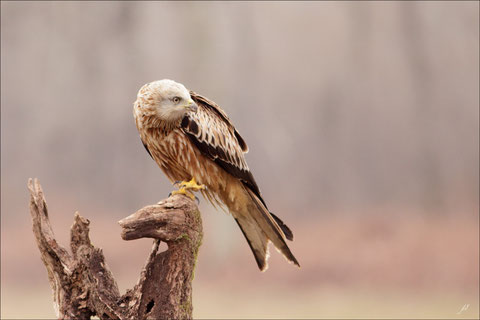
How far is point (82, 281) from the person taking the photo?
11.1 feet

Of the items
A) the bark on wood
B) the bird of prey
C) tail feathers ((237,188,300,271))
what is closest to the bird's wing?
the bird of prey

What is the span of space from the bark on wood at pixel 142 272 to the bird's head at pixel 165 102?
1.93ft

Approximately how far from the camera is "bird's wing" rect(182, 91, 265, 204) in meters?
3.75

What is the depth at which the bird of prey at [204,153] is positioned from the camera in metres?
3.59

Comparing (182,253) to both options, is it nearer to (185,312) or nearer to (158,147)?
(185,312)

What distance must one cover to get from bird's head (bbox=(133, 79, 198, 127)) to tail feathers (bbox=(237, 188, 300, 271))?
881mm

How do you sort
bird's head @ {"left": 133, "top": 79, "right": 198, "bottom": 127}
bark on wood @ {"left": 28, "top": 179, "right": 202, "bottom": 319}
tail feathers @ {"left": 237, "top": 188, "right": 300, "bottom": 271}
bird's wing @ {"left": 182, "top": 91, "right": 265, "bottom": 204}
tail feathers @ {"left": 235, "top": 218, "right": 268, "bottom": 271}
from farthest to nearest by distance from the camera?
tail feathers @ {"left": 235, "top": 218, "right": 268, "bottom": 271}
tail feathers @ {"left": 237, "top": 188, "right": 300, "bottom": 271}
bird's wing @ {"left": 182, "top": 91, "right": 265, "bottom": 204}
bird's head @ {"left": 133, "top": 79, "right": 198, "bottom": 127}
bark on wood @ {"left": 28, "top": 179, "right": 202, "bottom": 319}

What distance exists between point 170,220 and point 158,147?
1.92ft

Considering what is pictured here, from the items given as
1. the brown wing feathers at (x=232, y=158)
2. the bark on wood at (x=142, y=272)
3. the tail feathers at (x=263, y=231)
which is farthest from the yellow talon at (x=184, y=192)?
the tail feathers at (x=263, y=231)

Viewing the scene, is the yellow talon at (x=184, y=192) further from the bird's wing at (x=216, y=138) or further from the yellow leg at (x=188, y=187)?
the bird's wing at (x=216, y=138)

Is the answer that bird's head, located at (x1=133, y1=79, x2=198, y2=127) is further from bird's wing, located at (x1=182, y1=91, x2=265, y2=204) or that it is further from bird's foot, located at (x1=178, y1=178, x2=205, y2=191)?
bird's foot, located at (x1=178, y1=178, x2=205, y2=191)

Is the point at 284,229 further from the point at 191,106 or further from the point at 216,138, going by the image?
the point at 191,106

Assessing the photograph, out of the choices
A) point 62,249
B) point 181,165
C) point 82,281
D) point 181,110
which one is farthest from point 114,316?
point 181,110

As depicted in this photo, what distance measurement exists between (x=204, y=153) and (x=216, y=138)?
0.48 ft
